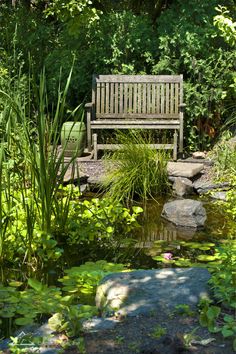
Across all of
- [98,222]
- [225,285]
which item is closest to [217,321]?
[225,285]

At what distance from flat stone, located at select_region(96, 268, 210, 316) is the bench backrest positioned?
17.5ft

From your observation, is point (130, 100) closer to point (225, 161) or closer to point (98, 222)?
point (225, 161)

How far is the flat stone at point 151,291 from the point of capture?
12.4 feet

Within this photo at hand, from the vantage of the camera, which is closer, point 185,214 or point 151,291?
point 151,291

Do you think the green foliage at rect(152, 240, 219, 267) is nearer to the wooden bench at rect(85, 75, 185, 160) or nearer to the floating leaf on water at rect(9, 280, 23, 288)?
the floating leaf on water at rect(9, 280, 23, 288)

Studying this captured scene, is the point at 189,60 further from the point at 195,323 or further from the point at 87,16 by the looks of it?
the point at 195,323

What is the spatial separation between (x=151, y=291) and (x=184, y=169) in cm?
433

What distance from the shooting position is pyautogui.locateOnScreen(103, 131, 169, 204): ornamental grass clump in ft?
23.6

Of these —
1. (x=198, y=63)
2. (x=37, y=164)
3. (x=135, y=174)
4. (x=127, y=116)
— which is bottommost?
(x=135, y=174)

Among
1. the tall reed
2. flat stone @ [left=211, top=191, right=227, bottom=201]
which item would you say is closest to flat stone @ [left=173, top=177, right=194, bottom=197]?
flat stone @ [left=211, top=191, right=227, bottom=201]

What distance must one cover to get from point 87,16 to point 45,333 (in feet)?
23.9

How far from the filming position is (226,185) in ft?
25.5

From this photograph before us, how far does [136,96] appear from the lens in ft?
31.1

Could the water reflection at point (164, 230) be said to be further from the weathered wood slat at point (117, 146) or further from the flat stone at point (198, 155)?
the flat stone at point (198, 155)
